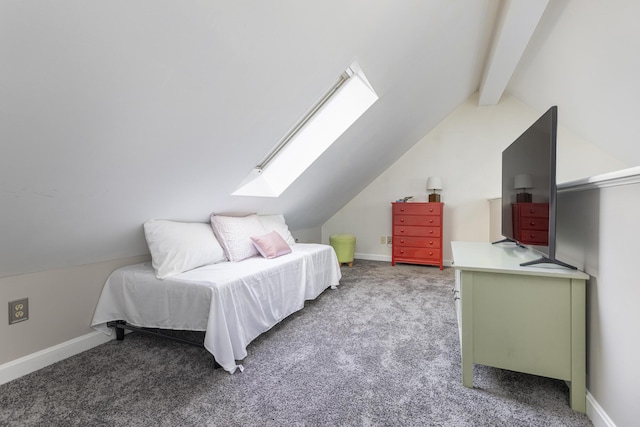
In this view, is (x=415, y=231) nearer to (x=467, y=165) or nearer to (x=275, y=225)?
(x=467, y=165)

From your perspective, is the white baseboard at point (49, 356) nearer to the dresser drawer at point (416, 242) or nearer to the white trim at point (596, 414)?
the white trim at point (596, 414)

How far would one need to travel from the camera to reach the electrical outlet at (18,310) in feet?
4.78

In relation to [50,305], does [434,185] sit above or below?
above

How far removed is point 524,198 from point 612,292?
2.14 feet

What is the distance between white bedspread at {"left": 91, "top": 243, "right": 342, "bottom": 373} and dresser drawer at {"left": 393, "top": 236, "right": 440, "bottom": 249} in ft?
6.97

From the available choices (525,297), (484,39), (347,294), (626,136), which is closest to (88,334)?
(347,294)

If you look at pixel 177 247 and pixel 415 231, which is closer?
pixel 177 247

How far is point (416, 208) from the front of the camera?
3.76 meters

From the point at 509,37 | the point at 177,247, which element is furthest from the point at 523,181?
the point at 177,247

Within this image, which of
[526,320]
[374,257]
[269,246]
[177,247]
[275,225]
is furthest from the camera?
[374,257]

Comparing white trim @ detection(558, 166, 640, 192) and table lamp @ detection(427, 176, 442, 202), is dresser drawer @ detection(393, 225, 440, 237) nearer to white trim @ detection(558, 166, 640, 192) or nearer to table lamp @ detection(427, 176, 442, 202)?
table lamp @ detection(427, 176, 442, 202)

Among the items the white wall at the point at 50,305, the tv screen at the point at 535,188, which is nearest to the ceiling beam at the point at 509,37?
the tv screen at the point at 535,188

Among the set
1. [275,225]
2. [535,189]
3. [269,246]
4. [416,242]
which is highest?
[535,189]

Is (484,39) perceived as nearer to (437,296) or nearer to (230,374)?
(437,296)
